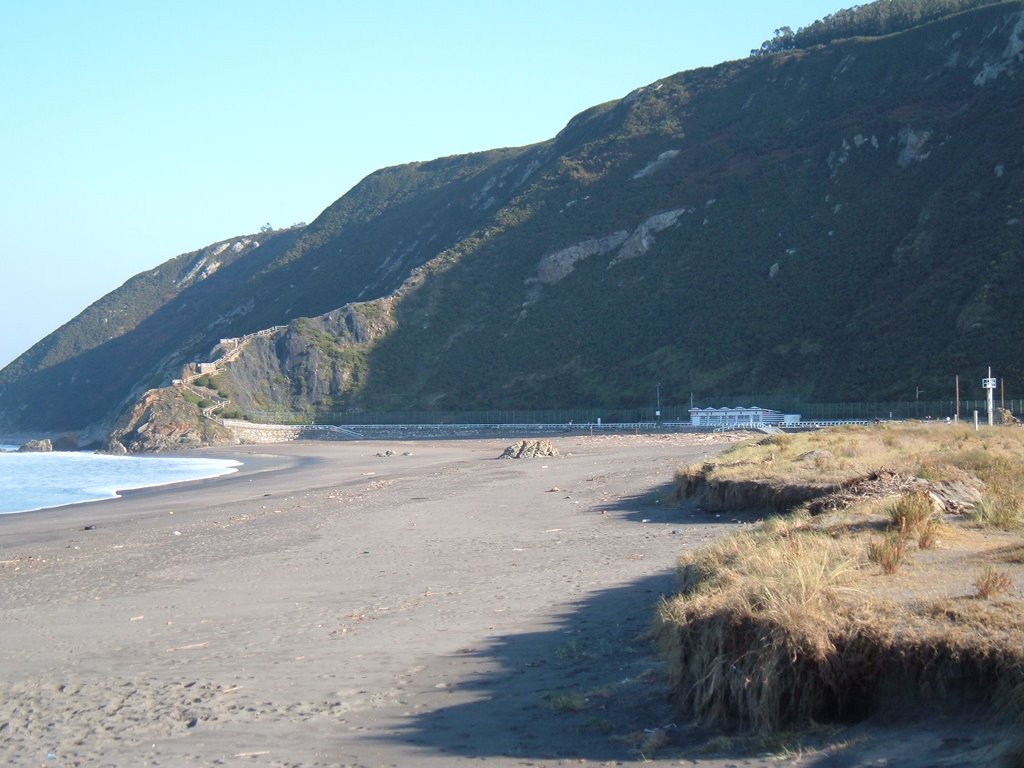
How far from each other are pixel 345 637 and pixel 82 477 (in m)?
37.2

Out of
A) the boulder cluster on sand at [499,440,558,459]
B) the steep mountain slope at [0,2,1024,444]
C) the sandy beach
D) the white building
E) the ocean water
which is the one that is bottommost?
the ocean water

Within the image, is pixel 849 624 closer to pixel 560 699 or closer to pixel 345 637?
pixel 560 699

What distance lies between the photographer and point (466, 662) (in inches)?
324

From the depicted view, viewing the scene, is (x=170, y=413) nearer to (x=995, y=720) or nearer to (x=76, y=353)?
(x=995, y=720)

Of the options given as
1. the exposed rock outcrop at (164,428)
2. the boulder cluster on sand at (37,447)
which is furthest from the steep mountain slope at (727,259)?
the boulder cluster on sand at (37,447)

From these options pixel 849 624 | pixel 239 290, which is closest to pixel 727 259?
pixel 849 624

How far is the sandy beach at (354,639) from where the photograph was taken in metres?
6.57

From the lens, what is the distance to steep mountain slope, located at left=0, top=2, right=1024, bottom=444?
2429 inches

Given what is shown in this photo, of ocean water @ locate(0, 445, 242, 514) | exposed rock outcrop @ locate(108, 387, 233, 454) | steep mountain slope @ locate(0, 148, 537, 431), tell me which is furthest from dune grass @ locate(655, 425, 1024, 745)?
steep mountain slope @ locate(0, 148, 537, 431)

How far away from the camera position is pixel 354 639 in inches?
363

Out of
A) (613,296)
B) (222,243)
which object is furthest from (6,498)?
(222,243)

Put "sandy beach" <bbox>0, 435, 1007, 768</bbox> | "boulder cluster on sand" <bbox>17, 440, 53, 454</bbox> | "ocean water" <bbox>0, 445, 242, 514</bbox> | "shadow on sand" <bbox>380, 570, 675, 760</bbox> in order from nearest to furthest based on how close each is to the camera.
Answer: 1. "shadow on sand" <bbox>380, 570, 675, 760</bbox>
2. "sandy beach" <bbox>0, 435, 1007, 768</bbox>
3. "ocean water" <bbox>0, 445, 242, 514</bbox>
4. "boulder cluster on sand" <bbox>17, 440, 53, 454</bbox>

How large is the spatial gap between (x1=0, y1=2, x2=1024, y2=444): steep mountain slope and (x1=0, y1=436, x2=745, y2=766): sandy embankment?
42872 mm

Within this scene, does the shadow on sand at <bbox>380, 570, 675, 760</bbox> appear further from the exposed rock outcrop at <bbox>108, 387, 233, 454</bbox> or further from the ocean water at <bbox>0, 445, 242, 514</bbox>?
the exposed rock outcrop at <bbox>108, 387, 233, 454</bbox>
